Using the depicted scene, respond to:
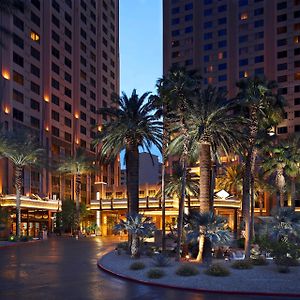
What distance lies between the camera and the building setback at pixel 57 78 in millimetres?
83500

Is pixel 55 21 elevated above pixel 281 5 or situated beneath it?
situated beneath

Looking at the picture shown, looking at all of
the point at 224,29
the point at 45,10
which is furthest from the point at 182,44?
the point at 45,10

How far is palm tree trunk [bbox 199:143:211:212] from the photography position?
32.8 metres

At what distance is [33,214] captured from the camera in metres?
83.4

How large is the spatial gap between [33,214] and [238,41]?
69321 mm

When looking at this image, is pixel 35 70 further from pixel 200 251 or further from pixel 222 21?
pixel 200 251

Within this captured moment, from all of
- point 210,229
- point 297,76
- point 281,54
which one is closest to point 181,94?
point 210,229

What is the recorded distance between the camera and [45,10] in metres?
97.4

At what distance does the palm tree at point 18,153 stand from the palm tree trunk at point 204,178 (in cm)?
3663

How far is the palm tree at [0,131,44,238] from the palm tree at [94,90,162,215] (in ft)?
87.8

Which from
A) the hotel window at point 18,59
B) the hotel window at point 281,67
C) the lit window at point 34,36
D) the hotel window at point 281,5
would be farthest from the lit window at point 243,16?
the hotel window at point 18,59

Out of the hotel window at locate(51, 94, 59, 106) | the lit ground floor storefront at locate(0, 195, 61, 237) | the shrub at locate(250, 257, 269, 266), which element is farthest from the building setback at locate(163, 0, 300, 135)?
the shrub at locate(250, 257, 269, 266)

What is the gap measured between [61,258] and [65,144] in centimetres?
6702

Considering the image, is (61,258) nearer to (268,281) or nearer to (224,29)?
(268,281)
